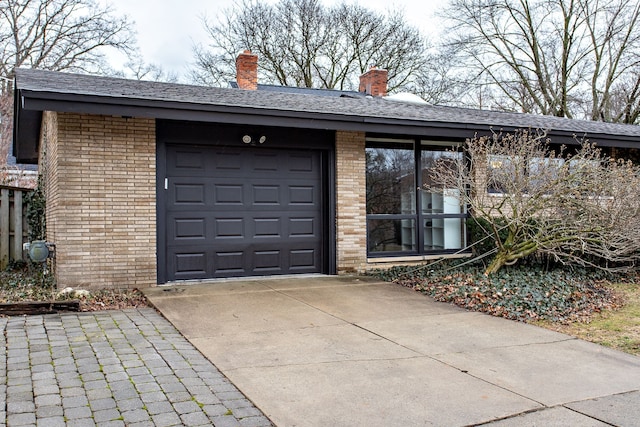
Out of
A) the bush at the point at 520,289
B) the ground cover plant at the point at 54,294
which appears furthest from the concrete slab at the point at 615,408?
the ground cover plant at the point at 54,294

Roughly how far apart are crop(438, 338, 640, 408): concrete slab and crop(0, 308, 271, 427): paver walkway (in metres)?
1.91

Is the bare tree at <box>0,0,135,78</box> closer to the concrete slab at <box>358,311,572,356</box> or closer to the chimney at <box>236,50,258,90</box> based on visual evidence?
the chimney at <box>236,50,258,90</box>

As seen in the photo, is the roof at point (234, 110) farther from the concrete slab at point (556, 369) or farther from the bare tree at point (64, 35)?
the bare tree at point (64, 35)

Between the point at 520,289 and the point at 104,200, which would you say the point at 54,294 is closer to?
the point at 104,200

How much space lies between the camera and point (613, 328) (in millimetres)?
5625

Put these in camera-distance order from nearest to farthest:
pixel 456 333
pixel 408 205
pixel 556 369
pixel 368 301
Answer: pixel 556 369 → pixel 456 333 → pixel 368 301 → pixel 408 205

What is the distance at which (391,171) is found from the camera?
9.70 m

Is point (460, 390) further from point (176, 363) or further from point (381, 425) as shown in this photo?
point (176, 363)

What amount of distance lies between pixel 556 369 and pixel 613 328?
1.97m

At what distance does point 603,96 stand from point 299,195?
21.4 meters

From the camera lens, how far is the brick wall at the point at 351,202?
29.6 feet

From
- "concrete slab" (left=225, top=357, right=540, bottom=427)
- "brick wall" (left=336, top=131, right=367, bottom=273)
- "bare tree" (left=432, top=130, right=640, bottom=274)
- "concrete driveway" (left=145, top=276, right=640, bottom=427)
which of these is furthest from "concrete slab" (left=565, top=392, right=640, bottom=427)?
"brick wall" (left=336, top=131, right=367, bottom=273)

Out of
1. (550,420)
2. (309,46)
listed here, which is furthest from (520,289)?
(309,46)

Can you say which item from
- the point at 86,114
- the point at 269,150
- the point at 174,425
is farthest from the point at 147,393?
the point at 269,150
